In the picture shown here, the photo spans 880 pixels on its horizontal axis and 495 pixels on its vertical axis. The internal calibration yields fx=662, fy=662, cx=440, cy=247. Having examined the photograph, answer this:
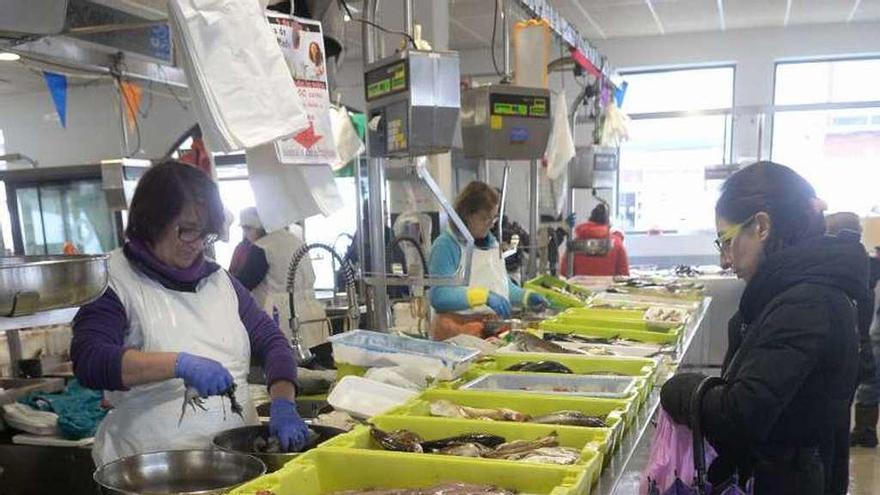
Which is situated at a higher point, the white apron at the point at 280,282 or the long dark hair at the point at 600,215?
the long dark hair at the point at 600,215

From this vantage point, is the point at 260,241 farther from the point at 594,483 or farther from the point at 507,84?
the point at 594,483

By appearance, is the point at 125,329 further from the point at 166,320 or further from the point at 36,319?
the point at 36,319

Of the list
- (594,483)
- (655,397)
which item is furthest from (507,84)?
(594,483)

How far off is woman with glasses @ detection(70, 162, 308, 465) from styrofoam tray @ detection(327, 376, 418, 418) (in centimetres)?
15

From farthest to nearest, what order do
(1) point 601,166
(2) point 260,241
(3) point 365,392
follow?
(1) point 601,166, (2) point 260,241, (3) point 365,392

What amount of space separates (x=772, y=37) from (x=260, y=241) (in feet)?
23.4

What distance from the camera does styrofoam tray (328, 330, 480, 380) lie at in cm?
217

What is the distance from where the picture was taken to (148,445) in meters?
1.79

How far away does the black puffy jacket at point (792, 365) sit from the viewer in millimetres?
1718

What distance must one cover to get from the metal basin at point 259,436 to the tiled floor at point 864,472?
3.81 metres

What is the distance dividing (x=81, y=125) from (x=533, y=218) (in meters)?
8.08

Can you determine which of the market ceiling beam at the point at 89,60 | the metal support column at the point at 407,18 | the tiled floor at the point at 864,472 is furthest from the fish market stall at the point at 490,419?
the tiled floor at the point at 864,472

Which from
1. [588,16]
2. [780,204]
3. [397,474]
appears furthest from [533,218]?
[588,16]

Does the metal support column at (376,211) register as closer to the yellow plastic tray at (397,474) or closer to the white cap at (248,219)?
the yellow plastic tray at (397,474)
